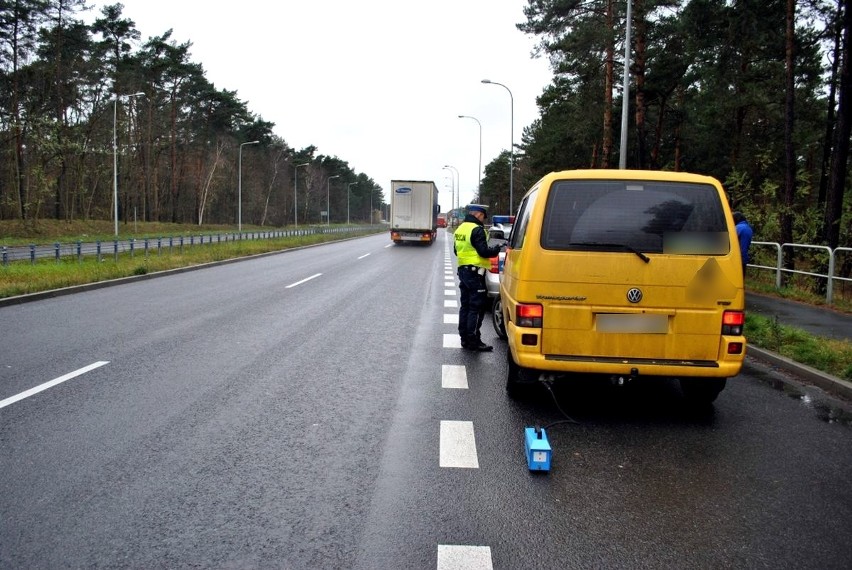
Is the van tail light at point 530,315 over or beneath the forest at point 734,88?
beneath

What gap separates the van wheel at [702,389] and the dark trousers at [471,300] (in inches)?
116

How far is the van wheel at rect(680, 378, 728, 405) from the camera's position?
18.8ft

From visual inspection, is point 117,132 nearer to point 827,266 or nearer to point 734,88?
point 734,88

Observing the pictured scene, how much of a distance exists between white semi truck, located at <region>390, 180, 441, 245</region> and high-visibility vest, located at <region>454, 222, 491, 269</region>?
97.7ft

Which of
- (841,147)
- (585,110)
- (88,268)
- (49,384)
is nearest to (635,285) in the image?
(49,384)

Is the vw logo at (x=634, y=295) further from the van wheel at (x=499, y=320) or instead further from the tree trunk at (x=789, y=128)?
the tree trunk at (x=789, y=128)

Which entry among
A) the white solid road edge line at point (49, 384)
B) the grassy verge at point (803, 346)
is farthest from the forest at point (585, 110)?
the white solid road edge line at point (49, 384)

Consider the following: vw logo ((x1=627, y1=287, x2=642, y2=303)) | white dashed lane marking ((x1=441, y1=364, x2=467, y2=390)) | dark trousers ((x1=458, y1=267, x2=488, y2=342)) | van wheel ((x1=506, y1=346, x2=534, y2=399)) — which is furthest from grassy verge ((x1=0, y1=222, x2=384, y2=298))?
vw logo ((x1=627, y1=287, x2=642, y2=303))

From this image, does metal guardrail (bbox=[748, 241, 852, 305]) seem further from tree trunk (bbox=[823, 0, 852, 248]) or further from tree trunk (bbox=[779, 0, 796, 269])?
tree trunk (bbox=[779, 0, 796, 269])

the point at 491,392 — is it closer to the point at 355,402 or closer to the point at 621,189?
the point at 355,402

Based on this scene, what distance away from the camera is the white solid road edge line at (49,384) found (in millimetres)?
5695

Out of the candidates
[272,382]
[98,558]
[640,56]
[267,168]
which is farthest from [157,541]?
[267,168]

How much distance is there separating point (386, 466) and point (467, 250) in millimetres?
4303

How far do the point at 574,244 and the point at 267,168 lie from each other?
82597mm
